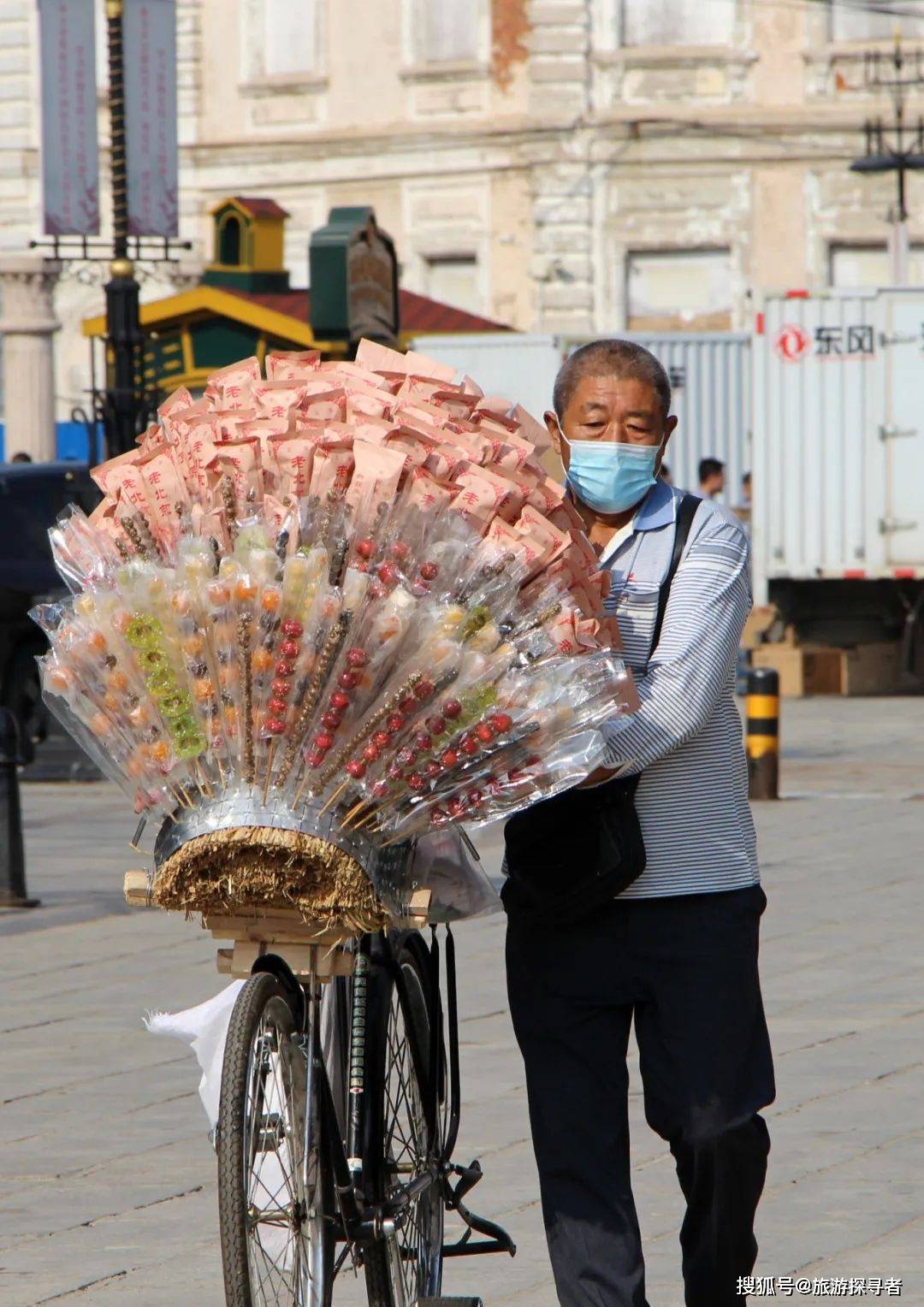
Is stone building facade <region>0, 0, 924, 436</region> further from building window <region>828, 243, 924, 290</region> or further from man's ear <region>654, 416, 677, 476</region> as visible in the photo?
man's ear <region>654, 416, 677, 476</region>

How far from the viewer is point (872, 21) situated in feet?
103

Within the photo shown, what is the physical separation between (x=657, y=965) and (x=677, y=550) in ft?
2.24

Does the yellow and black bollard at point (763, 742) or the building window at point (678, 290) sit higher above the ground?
the building window at point (678, 290)

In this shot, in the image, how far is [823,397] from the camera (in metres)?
21.2

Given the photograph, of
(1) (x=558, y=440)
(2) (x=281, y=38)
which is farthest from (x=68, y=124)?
(2) (x=281, y=38)

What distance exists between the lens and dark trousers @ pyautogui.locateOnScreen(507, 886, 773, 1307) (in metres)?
4.17

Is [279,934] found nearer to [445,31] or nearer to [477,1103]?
[477,1103]

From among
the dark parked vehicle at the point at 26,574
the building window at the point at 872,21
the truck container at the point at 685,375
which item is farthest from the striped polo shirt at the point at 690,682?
the building window at the point at 872,21

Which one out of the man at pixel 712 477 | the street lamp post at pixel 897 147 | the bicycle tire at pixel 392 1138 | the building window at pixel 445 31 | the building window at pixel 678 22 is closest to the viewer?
the bicycle tire at pixel 392 1138

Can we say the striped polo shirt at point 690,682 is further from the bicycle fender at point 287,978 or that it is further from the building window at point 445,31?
the building window at point 445,31

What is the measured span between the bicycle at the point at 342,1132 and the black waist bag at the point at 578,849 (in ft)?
1.22

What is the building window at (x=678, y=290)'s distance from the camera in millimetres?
31891

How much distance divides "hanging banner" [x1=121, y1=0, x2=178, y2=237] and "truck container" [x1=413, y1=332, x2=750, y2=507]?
6.13 meters

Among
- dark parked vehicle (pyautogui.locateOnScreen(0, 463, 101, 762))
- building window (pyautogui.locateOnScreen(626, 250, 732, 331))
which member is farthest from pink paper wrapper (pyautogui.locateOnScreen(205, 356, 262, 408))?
building window (pyautogui.locateOnScreen(626, 250, 732, 331))
